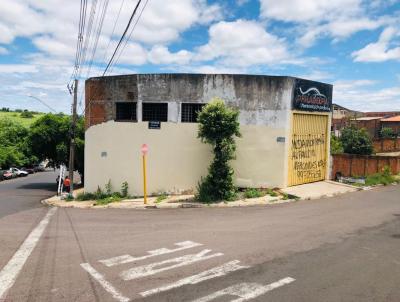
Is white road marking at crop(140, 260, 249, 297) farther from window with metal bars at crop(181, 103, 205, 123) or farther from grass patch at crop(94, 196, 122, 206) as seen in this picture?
grass patch at crop(94, 196, 122, 206)

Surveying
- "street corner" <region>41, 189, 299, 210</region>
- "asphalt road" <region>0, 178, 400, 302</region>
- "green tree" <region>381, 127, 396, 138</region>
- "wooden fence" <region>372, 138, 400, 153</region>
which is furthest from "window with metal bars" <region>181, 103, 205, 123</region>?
"green tree" <region>381, 127, 396, 138</region>

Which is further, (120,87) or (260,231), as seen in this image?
(120,87)

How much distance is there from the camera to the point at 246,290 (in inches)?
252

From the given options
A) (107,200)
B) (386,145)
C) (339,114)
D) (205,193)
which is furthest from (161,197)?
(339,114)

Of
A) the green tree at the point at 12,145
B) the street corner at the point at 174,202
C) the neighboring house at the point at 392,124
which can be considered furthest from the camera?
the neighboring house at the point at 392,124

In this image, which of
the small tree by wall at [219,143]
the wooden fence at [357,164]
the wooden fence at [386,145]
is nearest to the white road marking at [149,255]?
the small tree by wall at [219,143]

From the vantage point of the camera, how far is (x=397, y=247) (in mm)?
9117

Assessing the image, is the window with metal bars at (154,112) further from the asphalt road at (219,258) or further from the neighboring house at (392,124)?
the neighboring house at (392,124)

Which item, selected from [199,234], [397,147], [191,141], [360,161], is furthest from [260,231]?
[397,147]

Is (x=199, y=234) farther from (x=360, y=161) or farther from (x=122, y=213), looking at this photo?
(x=360, y=161)

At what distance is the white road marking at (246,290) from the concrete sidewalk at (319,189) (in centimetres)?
1076

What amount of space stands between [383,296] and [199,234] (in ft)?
16.9

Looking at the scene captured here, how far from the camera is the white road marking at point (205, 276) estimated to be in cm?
642

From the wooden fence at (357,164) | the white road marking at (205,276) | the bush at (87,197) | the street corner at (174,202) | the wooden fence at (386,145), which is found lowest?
the bush at (87,197)
